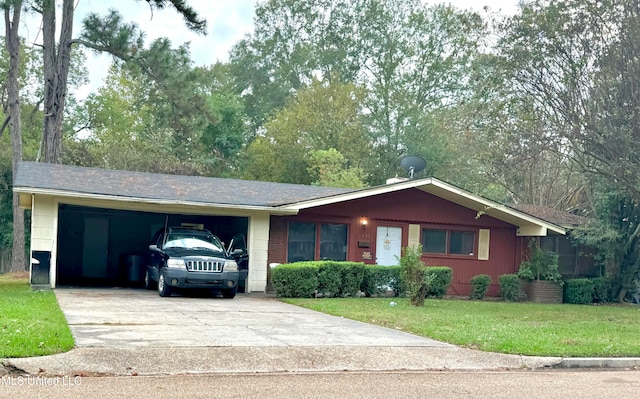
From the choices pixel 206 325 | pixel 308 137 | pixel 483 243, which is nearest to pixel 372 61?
pixel 308 137

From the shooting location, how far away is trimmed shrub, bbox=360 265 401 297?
20.3m

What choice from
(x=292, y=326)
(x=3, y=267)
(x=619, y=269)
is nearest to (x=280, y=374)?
(x=292, y=326)

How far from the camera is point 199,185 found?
2162 cm

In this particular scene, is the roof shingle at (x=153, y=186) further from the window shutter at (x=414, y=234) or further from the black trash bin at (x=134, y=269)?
the black trash bin at (x=134, y=269)

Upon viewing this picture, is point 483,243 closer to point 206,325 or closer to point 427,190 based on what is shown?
point 427,190

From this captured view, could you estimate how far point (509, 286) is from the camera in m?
23.2

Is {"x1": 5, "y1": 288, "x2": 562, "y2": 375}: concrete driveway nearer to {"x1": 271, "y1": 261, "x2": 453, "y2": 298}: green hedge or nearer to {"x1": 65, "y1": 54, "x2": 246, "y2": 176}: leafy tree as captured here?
{"x1": 271, "y1": 261, "x2": 453, "y2": 298}: green hedge

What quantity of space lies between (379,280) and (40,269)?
8.84 meters

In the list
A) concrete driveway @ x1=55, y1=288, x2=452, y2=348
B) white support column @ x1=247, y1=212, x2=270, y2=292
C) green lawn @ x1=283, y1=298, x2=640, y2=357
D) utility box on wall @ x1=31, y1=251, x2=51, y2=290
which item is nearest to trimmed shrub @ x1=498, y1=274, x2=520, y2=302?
green lawn @ x1=283, y1=298, x2=640, y2=357

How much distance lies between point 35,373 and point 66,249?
2027 cm

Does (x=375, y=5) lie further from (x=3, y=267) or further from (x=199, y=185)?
(x=199, y=185)

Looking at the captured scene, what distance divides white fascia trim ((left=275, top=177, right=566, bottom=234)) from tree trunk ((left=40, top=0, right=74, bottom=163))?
11.6 m

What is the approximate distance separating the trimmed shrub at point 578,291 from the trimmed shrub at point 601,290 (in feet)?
0.89

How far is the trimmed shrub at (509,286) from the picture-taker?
23.2 m
